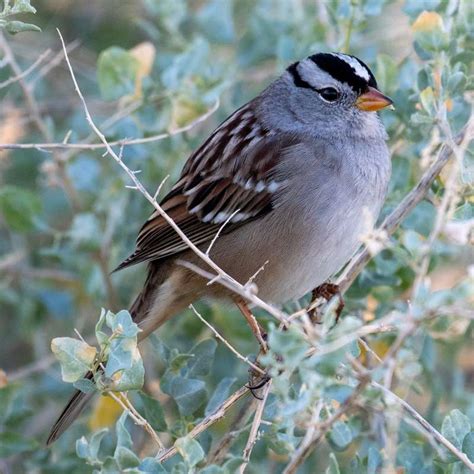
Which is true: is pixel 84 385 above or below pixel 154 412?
above

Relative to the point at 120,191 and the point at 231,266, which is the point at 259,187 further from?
the point at 120,191

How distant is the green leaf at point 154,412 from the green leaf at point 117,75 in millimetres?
1107

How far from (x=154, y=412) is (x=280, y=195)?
769 millimetres

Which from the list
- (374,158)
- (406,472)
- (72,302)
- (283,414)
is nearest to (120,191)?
(72,302)

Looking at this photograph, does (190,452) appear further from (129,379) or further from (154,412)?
(154,412)

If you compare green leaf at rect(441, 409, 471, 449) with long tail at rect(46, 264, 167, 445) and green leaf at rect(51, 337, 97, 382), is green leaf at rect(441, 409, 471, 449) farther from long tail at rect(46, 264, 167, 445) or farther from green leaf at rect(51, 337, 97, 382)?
long tail at rect(46, 264, 167, 445)

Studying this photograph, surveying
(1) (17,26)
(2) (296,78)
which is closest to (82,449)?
(1) (17,26)

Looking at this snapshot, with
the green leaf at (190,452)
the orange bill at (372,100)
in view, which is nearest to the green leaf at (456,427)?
the green leaf at (190,452)

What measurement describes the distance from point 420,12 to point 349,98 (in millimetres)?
331

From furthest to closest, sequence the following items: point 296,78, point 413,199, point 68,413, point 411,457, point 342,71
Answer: point 296,78
point 342,71
point 68,413
point 413,199
point 411,457

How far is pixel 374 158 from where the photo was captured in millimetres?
2910

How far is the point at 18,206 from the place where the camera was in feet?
10.7

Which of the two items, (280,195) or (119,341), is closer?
(119,341)

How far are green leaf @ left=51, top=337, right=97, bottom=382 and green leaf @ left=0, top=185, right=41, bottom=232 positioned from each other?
1.24 meters
